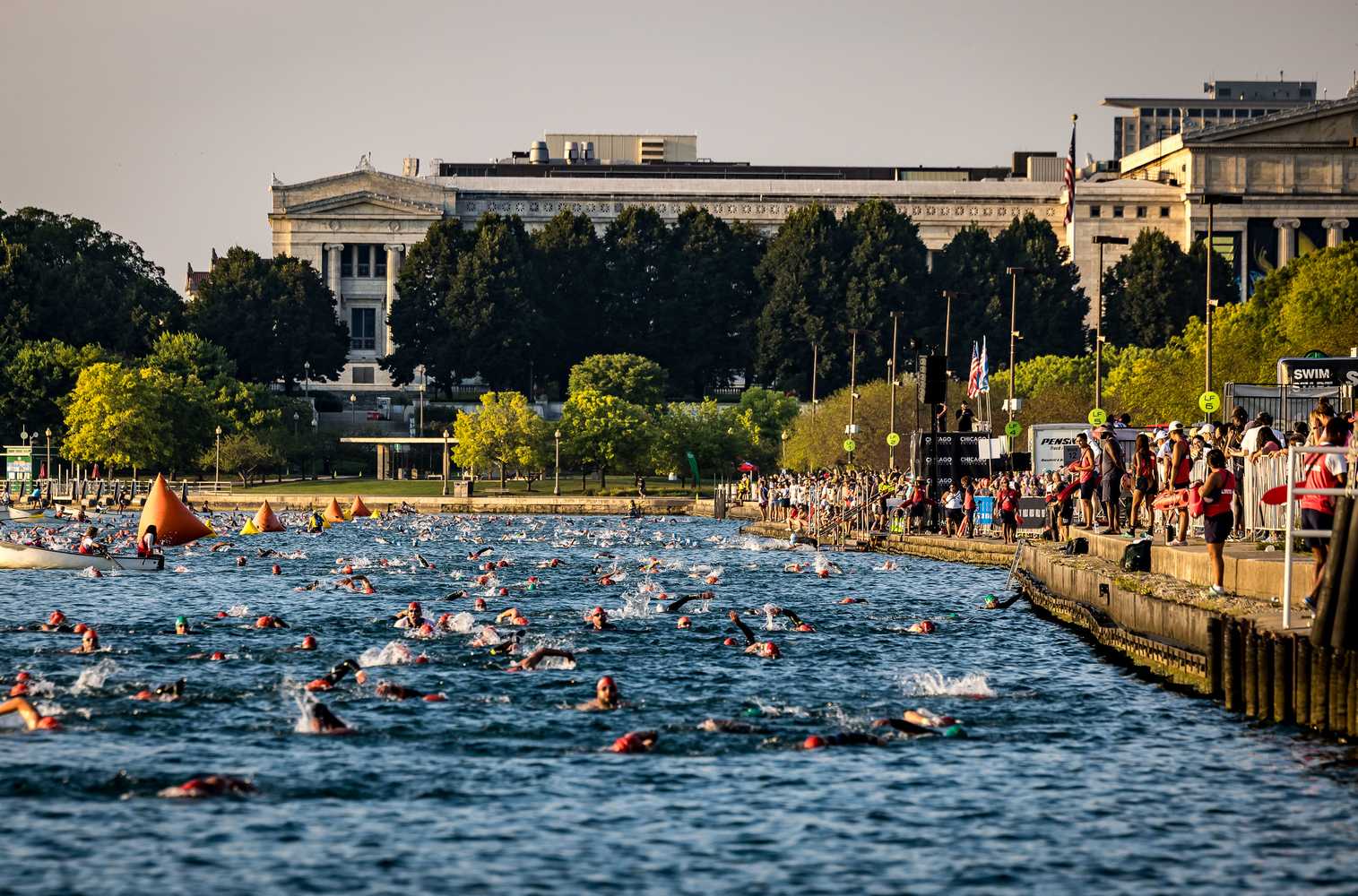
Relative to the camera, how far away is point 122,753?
2598 cm

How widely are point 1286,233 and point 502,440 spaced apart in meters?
88.9

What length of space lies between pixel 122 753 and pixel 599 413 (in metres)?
109

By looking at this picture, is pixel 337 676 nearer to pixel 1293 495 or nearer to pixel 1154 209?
pixel 1293 495

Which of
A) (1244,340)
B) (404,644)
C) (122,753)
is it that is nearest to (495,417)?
(1244,340)

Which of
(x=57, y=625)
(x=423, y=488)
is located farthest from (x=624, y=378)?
(x=57, y=625)

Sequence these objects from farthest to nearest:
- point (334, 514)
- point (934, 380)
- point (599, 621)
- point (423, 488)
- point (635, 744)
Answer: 1. point (423, 488)
2. point (334, 514)
3. point (934, 380)
4. point (599, 621)
5. point (635, 744)

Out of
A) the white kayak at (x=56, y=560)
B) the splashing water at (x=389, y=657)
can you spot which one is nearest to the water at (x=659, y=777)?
the splashing water at (x=389, y=657)

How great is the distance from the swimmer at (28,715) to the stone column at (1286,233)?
173028 millimetres

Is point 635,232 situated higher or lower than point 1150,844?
higher

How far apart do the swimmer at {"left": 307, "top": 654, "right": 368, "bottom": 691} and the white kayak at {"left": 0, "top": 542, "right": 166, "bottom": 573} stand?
2926 centimetres

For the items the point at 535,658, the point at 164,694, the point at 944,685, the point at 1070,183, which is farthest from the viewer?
the point at 1070,183

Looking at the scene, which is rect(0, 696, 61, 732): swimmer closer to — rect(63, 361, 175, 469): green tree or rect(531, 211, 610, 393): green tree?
rect(63, 361, 175, 469): green tree

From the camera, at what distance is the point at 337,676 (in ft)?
106

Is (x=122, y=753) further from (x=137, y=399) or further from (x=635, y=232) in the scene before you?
(x=635, y=232)
